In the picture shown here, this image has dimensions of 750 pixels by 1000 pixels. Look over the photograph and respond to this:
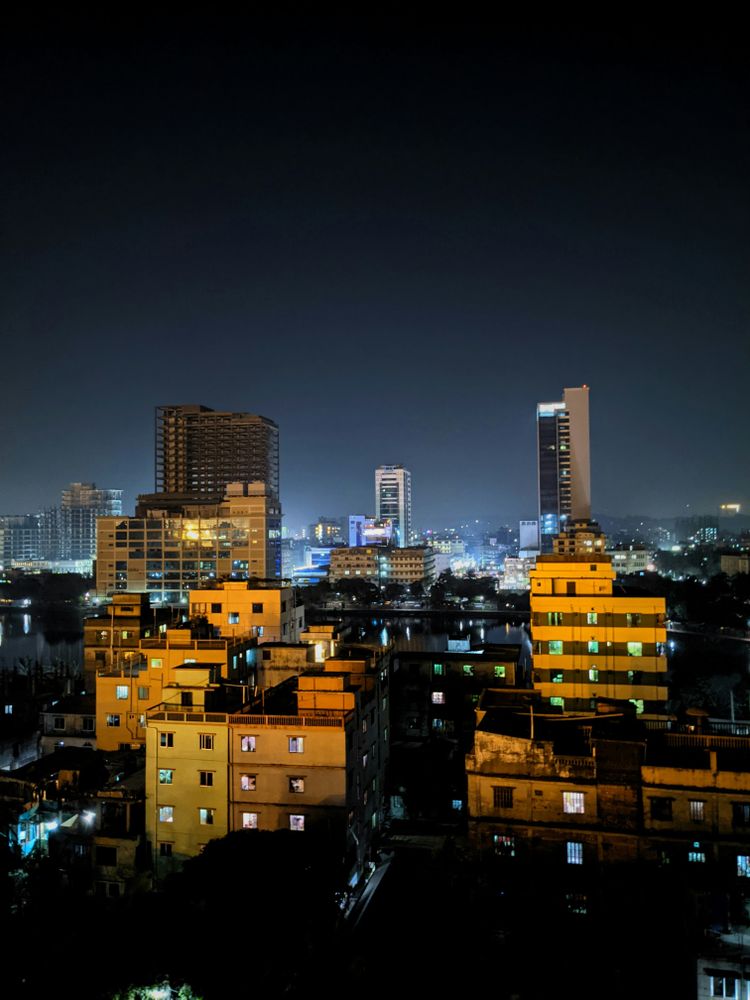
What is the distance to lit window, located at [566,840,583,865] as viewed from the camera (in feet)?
29.9

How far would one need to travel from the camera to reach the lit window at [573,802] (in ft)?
30.4

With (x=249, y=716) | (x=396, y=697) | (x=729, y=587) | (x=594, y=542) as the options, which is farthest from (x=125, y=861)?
(x=594, y=542)

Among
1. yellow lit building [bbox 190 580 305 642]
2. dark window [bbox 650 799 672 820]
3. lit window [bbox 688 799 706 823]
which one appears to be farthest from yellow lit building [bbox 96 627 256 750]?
lit window [bbox 688 799 706 823]

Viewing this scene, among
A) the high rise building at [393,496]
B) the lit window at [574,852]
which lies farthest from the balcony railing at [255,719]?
the high rise building at [393,496]

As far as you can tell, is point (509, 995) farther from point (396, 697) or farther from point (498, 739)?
point (396, 697)

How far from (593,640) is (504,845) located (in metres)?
7.87

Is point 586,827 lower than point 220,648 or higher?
lower

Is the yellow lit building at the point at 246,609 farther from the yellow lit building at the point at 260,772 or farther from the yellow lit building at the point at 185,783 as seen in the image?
the yellow lit building at the point at 185,783

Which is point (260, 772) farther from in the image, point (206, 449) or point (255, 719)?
point (206, 449)

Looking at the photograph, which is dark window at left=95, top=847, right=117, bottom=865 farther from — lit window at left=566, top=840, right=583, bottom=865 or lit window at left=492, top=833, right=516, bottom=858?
lit window at left=566, top=840, right=583, bottom=865

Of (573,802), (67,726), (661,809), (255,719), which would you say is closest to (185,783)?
(255,719)

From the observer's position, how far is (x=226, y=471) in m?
79.7

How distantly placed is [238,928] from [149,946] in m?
Result: 0.91

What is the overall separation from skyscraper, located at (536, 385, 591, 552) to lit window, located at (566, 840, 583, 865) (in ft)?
227
